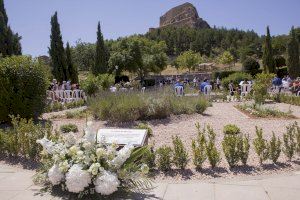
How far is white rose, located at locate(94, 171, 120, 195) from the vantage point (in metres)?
4.44

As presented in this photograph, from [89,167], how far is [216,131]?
20.7 feet

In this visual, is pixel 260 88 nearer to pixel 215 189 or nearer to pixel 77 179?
pixel 215 189

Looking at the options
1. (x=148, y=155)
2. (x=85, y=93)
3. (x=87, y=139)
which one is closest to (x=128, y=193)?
(x=87, y=139)

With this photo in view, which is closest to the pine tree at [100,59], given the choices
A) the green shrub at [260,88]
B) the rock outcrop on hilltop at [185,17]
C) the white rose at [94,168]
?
the green shrub at [260,88]

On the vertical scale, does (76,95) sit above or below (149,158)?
above

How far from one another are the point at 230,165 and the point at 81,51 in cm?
5453

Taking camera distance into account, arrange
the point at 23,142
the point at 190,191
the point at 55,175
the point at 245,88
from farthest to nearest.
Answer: the point at 245,88 → the point at 23,142 → the point at 190,191 → the point at 55,175

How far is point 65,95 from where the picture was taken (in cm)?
2112

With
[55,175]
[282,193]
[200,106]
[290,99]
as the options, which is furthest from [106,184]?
[290,99]

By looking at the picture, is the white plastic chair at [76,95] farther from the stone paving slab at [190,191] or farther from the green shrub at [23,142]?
the stone paving slab at [190,191]

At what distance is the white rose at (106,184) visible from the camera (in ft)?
14.6

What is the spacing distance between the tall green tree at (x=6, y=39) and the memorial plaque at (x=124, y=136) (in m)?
20.9

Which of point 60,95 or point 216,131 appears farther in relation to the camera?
point 60,95

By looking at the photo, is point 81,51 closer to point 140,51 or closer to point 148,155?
point 140,51
